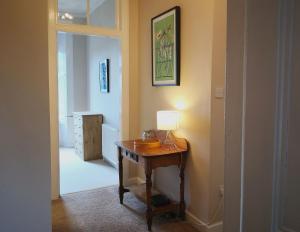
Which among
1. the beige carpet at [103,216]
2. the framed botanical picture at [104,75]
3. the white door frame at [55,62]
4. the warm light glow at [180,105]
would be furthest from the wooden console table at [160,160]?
the framed botanical picture at [104,75]

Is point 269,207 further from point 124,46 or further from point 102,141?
point 102,141

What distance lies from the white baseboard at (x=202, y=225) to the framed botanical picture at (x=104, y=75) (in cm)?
283

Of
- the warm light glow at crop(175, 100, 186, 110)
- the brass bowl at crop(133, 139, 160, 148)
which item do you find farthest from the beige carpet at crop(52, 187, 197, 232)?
the warm light glow at crop(175, 100, 186, 110)

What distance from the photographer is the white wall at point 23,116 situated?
62.8 inches

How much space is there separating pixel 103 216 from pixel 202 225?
40.4 inches

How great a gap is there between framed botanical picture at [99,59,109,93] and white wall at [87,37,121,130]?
83 mm

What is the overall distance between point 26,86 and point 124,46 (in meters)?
2.08

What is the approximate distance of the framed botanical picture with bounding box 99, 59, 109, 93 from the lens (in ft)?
15.6

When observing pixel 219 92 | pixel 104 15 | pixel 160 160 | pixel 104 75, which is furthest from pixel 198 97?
pixel 104 75

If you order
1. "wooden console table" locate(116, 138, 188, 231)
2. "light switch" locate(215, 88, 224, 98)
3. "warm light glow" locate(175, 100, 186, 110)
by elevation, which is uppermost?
"light switch" locate(215, 88, 224, 98)

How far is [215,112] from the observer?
2.40 metres

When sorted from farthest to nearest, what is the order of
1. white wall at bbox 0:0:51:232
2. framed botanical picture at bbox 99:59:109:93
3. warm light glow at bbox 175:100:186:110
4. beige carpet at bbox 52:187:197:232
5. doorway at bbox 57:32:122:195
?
framed botanical picture at bbox 99:59:109:93 → doorway at bbox 57:32:122:195 → warm light glow at bbox 175:100:186:110 → beige carpet at bbox 52:187:197:232 → white wall at bbox 0:0:51:232

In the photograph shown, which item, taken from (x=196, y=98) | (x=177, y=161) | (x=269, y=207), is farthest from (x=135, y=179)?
(x=269, y=207)

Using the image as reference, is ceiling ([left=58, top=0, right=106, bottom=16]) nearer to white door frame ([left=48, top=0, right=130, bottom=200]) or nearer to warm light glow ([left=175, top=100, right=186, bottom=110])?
white door frame ([left=48, top=0, right=130, bottom=200])
